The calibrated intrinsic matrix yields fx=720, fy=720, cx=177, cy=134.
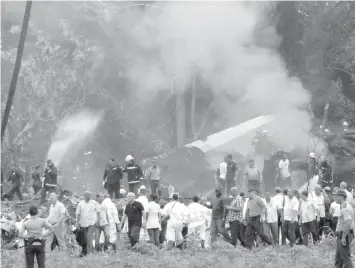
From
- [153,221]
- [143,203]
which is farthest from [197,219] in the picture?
[143,203]

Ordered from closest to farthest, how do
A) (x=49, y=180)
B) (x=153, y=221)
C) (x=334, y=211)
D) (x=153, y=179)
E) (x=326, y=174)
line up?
1. (x=334, y=211)
2. (x=153, y=221)
3. (x=326, y=174)
4. (x=49, y=180)
5. (x=153, y=179)

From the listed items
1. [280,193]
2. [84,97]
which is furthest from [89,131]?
[280,193]

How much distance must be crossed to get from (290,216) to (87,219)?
12.8 ft

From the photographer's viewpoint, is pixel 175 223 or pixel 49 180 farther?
pixel 49 180

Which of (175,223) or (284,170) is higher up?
(284,170)

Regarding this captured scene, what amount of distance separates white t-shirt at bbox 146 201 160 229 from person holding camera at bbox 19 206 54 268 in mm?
3411

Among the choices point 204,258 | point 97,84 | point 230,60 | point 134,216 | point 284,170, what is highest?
point 230,60

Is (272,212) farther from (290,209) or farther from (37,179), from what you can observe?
(37,179)

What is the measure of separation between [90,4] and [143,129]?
585 cm

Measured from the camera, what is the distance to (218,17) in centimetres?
2659

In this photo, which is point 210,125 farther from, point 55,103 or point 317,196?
point 317,196

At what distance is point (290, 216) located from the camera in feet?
45.8

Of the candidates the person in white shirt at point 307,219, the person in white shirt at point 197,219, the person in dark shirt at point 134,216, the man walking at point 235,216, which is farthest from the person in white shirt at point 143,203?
the person in white shirt at point 307,219

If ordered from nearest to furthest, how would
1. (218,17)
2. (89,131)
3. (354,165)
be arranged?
(354,165) < (218,17) < (89,131)
